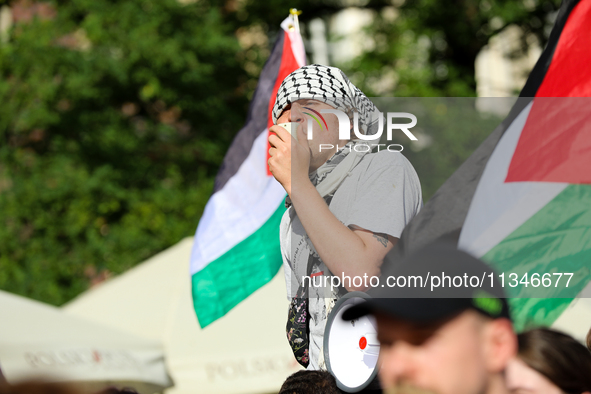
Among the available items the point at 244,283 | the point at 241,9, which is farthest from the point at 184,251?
the point at 241,9

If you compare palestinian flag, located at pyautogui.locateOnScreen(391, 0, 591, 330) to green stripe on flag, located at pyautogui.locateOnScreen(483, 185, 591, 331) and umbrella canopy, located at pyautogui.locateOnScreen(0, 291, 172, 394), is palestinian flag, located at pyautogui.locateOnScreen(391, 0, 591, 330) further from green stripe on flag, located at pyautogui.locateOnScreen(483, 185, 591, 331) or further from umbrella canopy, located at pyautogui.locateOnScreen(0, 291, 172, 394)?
umbrella canopy, located at pyautogui.locateOnScreen(0, 291, 172, 394)

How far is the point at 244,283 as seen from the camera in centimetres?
292

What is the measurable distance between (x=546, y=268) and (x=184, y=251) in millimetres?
4547

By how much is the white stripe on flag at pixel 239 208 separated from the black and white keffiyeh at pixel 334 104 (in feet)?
4.59

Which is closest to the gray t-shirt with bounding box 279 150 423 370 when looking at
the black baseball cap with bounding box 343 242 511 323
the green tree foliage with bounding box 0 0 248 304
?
the black baseball cap with bounding box 343 242 511 323

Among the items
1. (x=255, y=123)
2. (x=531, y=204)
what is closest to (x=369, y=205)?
(x=531, y=204)

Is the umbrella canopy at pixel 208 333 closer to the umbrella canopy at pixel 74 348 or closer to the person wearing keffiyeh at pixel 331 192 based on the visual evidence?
the umbrella canopy at pixel 74 348

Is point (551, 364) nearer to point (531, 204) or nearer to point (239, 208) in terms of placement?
point (531, 204)

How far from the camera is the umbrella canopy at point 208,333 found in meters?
4.19

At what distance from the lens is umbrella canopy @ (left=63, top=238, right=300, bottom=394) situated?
13.8 feet

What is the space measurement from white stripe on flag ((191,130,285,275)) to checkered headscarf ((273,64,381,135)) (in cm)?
140

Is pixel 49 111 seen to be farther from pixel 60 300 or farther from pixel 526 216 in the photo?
pixel 526 216

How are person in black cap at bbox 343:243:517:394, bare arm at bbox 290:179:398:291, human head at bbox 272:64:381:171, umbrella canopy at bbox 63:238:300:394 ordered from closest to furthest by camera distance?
person in black cap at bbox 343:243:517:394 → bare arm at bbox 290:179:398:291 → human head at bbox 272:64:381:171 → umbrella canopy at bbox 63:238:300:394

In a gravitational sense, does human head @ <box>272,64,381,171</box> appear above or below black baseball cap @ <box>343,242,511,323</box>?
above
